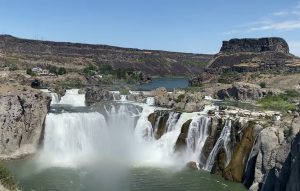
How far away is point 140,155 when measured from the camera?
43500 millimetres

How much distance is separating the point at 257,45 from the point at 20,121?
121143 mm

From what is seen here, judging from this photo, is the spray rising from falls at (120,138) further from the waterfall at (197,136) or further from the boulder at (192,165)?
the boulder at (192,165)

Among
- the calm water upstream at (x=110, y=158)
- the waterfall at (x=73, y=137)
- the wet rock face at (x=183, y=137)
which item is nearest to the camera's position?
the calm water upstream at (x=110, y=158)

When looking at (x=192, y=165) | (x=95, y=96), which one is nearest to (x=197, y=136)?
(x=192, y=165)

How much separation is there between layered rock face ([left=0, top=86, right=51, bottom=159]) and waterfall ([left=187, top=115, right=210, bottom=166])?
583 inches

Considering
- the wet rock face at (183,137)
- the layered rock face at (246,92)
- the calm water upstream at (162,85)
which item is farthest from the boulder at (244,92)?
the wet rock face at (183,137)

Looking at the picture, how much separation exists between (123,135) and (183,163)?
341 inches

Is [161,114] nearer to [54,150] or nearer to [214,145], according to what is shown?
[214,145]

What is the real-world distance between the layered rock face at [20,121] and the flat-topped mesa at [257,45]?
115 metres

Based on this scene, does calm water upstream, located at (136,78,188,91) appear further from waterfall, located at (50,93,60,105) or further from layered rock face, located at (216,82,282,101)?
waterfall, located at (50,93,60,105)

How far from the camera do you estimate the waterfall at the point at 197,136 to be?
41.3 m

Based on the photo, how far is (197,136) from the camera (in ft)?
138

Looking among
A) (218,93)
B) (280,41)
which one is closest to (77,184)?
(218,93)

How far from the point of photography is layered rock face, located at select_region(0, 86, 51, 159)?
41.5 meters
